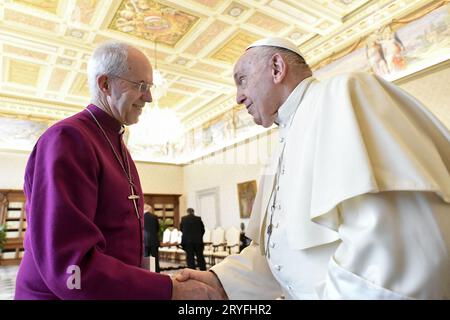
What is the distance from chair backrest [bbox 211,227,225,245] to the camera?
12.8 meters

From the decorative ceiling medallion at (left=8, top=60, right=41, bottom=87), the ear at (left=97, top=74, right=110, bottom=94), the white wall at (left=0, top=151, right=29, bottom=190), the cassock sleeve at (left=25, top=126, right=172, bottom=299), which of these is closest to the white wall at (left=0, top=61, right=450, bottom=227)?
the white wall at (left=0, top=151, right=29, bottom=190)

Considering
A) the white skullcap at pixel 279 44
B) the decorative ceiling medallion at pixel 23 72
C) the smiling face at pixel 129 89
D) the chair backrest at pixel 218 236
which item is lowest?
the chair backrest at pixel 218 236

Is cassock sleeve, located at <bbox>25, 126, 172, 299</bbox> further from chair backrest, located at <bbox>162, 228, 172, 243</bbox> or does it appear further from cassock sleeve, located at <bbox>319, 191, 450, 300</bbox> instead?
chair backrest, located at <bbox>162, 228, 172, 243</bbox>

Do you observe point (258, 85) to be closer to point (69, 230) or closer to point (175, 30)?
point (69, 230)

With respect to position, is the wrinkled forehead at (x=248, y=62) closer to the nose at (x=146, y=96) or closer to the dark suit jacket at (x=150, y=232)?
the nose at (x=146, y=96)

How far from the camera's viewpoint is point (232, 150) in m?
13.4

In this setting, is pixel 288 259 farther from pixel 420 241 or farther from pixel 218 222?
pixel 218 222

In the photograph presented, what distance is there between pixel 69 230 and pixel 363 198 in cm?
96

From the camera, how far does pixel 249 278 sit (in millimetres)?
1786

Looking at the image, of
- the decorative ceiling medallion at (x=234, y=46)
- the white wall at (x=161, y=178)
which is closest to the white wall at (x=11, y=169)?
the white wall at (x=161, y=178)

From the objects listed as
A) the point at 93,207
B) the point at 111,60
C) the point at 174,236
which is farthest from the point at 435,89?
the point at 174,236

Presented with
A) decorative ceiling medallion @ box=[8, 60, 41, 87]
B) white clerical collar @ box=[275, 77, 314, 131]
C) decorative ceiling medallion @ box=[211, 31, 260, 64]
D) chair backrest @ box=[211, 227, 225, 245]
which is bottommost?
chair backrest @ box=[211, 227, 225, 245]

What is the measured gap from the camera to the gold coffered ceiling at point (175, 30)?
754cm

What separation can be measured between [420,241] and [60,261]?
112cm
